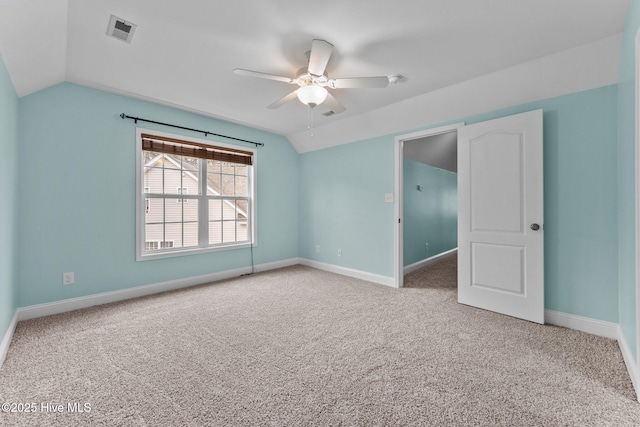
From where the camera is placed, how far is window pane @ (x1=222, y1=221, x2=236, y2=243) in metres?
4.28

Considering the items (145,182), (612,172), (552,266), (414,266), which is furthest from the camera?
(414,266)

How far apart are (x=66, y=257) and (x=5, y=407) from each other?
69.0 inches

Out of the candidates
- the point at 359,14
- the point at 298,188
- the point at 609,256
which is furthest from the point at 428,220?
the point at 359,14

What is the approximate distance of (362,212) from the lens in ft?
13.9

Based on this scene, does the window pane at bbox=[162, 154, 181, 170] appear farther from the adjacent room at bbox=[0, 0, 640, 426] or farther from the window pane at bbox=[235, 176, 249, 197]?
the window pane at bbox=[235, 176, 249, 197]

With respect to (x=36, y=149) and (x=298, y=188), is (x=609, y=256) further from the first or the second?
(x=36, y=149)

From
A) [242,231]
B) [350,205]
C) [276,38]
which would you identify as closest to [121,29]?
[276,38]

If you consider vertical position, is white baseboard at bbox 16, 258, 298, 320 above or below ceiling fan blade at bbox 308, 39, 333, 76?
below

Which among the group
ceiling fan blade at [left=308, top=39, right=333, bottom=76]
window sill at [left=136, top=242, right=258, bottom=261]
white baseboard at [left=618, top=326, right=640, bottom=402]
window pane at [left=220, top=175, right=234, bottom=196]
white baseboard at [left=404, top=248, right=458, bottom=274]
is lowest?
white baseboard at [left=618, top=326, right=640, bottom=402]

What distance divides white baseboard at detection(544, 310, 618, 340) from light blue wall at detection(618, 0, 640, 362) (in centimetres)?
17

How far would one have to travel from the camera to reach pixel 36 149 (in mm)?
2662

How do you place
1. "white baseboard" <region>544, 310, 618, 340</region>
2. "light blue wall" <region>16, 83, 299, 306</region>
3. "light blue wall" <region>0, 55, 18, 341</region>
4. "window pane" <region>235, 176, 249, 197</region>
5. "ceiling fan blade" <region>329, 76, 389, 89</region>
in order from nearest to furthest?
1. "light blue wall" <region>0, 55, 18, 341</region>
2. "ceiling fan blade" <region>329, 76, 389, 89</region>
3. "white baseboard" <region>544, 310, 618, 340</region>
4. "light blue wall" <region>16, 83, 299, 306</region>
5. "window pane" <region>235, 176, 249, 197</region>

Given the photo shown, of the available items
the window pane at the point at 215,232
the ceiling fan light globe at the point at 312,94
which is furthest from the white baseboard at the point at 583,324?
the window pane at the point at 215,232

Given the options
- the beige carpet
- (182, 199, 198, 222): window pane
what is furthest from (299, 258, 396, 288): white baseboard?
(182, 199, 198, 222): window pane
